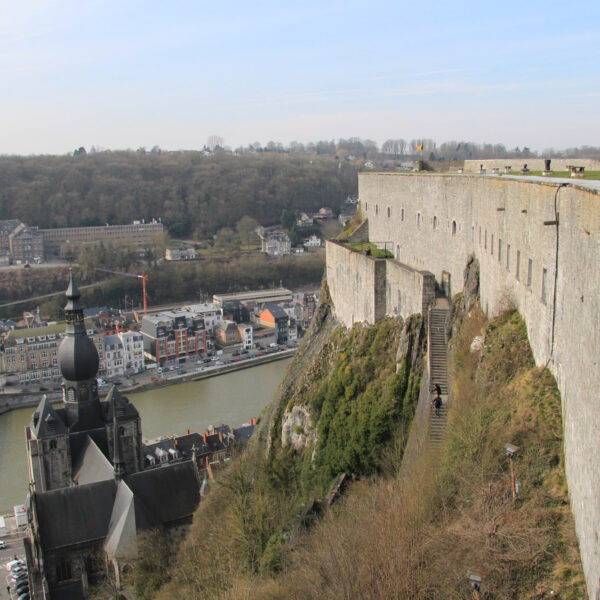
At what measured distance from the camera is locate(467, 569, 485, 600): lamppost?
448 centimetres

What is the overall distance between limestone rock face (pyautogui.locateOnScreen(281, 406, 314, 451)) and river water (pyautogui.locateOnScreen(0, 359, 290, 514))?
10921 mm

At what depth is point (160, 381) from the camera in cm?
3291

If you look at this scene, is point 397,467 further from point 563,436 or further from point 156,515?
point 156,515

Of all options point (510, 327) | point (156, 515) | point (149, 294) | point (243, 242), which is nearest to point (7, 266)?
point (149, 294)

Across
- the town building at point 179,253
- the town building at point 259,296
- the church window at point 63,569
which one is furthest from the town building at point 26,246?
the church window at point 63,569

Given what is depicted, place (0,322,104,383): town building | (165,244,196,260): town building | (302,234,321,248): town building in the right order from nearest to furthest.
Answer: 1. (0,322,104,383): town building
2. (165,244,196,260): town building
3. (302,234,321,248): town building

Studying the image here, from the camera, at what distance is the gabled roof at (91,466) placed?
1608 cm

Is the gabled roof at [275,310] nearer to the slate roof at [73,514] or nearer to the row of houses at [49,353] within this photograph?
the row of houses at [49,353]

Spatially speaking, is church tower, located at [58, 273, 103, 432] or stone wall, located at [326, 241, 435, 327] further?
church tower, located at [58, 273, 103, 432]

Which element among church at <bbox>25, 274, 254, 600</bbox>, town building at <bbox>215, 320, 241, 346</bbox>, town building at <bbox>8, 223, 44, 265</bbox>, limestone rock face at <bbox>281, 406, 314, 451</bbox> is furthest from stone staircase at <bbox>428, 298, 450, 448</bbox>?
town building at <bbox>8, 223, 44, 265</bbox>

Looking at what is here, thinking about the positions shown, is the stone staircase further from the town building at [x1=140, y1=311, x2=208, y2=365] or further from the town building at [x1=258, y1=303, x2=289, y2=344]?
the town building at [x1=258, y1=303, x2=289, y2=344]

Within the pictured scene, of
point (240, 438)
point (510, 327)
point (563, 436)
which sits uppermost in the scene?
point (510, 327)

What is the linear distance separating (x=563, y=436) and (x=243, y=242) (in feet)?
194

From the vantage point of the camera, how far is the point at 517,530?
4941 millimetres
